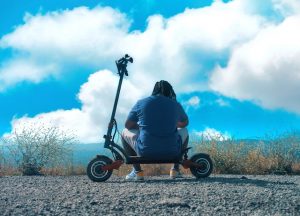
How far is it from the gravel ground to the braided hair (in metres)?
1.72

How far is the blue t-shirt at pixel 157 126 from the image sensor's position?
9914mm

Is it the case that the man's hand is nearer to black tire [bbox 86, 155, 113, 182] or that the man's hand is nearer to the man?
the man

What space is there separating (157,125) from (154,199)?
2635 mm

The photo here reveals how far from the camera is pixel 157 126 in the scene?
32.6ft

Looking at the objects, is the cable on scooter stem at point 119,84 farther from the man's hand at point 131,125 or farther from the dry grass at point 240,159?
the dry grass at point 240,159

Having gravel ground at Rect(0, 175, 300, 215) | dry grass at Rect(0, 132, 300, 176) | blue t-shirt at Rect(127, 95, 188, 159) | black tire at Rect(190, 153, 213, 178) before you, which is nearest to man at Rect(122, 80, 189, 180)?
blue t-shirt at Rect(127, 95, 188, 159)

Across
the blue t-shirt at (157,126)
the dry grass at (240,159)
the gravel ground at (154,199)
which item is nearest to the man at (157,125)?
the blue t-shirt at (157,126)

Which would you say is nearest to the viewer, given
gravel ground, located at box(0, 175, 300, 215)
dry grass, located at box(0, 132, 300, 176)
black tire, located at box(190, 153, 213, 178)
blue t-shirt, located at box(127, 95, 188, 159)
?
gravel ground, located at box(0, 175, 300, 215)

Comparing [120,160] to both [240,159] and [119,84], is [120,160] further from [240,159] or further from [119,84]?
[240,159]

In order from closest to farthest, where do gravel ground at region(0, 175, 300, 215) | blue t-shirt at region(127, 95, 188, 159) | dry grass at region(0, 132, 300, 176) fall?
gravel ground at region(0, 175, 300, 215), blue t-shirt at region(127, 95, 188, 159), dry grass at region(0, 132, 300, 176)

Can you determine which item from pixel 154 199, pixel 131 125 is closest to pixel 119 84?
pixel 131 125

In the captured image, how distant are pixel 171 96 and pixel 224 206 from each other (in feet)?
11.8

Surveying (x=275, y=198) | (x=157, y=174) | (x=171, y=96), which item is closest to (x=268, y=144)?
(x=157, y=174)

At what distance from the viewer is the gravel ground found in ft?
22.2
